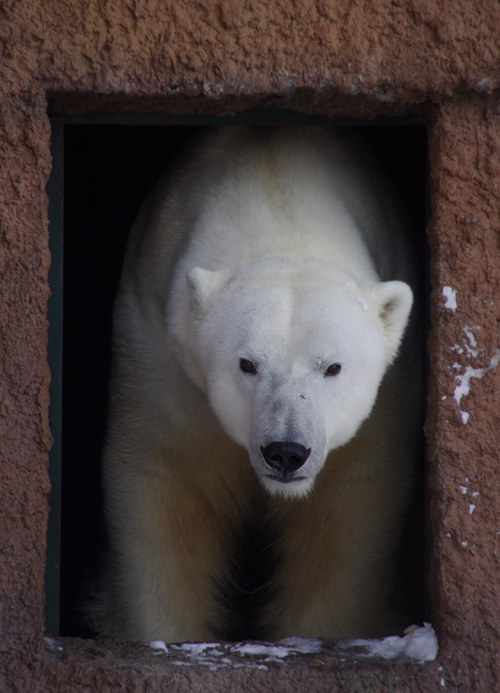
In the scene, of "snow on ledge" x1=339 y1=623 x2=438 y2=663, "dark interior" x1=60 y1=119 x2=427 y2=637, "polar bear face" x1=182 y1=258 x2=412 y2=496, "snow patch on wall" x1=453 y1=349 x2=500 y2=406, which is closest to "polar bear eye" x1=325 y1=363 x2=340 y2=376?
"polar bear face" x1=182 y1=258 x2=412 y2=496

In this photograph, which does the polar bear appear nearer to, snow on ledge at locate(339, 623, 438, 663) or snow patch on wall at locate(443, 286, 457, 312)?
snow patch on wall at locate(443, 286, 457, 312)

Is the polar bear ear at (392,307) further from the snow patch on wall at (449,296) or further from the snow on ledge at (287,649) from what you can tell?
the snow on ledge at (287,649)

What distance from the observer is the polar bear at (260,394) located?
7.12 feet

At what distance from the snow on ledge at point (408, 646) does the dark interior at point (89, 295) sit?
4.75 ft

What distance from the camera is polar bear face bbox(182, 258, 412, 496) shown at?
6.72 feet

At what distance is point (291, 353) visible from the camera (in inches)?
82.8

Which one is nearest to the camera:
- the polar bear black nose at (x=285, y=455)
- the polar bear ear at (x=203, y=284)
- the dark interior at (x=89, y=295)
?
the polar bear black nose at (x=285, y=455)

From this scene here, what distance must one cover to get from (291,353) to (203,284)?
13.6 inches

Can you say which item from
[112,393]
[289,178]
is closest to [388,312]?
[289,178]

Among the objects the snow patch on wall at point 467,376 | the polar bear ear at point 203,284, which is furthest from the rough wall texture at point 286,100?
the polar bear ear at point 203,284

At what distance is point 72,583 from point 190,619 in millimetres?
905

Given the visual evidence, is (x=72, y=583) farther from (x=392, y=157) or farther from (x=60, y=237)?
(x=392, y=157)

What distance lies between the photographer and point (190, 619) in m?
2.98

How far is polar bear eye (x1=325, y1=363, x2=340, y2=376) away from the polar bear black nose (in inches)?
9.4
